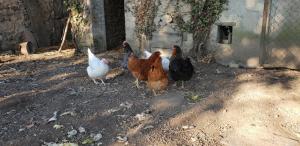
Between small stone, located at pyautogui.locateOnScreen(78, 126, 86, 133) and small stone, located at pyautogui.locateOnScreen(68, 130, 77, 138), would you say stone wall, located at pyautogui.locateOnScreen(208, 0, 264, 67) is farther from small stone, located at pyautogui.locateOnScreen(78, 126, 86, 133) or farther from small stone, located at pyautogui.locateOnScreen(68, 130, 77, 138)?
small stone, located at pyautogui.locateOnScreen(68, 130, 77, 138)

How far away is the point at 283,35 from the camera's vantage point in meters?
6.96

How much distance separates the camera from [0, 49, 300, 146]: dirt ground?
486cm

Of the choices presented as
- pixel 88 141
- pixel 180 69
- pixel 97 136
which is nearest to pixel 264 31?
pixel 180 69

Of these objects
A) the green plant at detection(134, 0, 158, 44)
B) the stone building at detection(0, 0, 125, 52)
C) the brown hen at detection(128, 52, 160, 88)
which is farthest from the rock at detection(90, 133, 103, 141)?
the stone building at detection(0, 0, 125, 52)

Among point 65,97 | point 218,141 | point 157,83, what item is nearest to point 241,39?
point 157,83

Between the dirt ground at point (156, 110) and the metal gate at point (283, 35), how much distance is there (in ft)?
0.80

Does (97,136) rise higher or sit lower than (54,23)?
lower

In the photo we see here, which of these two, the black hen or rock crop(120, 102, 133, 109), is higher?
the black hen

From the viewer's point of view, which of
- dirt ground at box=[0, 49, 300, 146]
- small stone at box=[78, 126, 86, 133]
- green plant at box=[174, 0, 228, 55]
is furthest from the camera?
green plant at box=[174, 0, 228, 55]

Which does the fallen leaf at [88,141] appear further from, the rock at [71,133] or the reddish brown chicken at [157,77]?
the reddish brown chicken at [157,77]

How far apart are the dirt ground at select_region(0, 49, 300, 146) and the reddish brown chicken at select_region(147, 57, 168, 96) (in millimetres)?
162

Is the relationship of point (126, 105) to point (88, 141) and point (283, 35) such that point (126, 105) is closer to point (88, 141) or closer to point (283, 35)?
point (88, 141)

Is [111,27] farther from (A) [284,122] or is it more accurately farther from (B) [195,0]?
(A) [284,122]

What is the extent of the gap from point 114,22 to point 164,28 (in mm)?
1750
